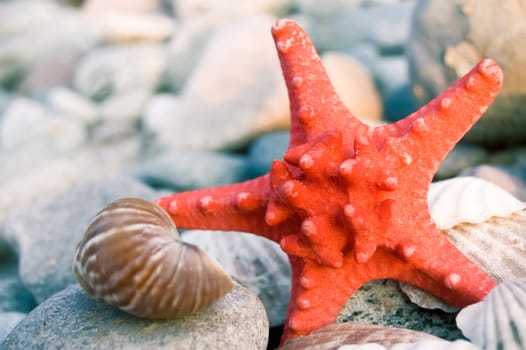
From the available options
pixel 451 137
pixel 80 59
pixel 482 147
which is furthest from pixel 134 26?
pixel 451 137

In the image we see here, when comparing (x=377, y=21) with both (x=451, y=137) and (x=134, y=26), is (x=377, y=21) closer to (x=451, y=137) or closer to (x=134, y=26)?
(x=134, y=26)

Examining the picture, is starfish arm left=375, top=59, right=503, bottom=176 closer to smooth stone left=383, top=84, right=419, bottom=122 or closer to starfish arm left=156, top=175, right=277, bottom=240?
starfish arm left=156, top=175, right=277, bottom=240

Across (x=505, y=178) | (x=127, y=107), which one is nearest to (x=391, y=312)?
(x=505, y=178)

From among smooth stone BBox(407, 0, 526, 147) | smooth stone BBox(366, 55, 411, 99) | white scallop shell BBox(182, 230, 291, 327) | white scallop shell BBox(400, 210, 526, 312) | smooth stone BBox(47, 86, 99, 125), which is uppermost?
smooth stone BBox(407, 0, 526, 147)

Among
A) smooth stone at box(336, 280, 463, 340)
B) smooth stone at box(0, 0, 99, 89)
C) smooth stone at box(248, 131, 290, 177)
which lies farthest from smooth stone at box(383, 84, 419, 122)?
smooth stone at box(0, 0, 99, 89)

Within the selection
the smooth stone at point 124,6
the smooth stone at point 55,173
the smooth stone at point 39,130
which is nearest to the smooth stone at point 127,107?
the smooth stone at point 39,130

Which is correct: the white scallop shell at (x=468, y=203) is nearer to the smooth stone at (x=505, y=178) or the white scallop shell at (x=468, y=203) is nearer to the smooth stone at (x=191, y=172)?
the smooth stone at (x=505, y=178)

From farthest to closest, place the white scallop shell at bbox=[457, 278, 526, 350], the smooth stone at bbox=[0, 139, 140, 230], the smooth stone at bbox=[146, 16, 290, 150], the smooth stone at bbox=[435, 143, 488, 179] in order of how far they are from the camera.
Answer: the smooth stone at bbox=[146, 16, 290, 150], the smooth stone at bbox=[0, 139, 140, 230], the smooth stone at bbox=[435, 143, 488, 179], the white scallop shell at bbox=[457, 278, 526, 350]
